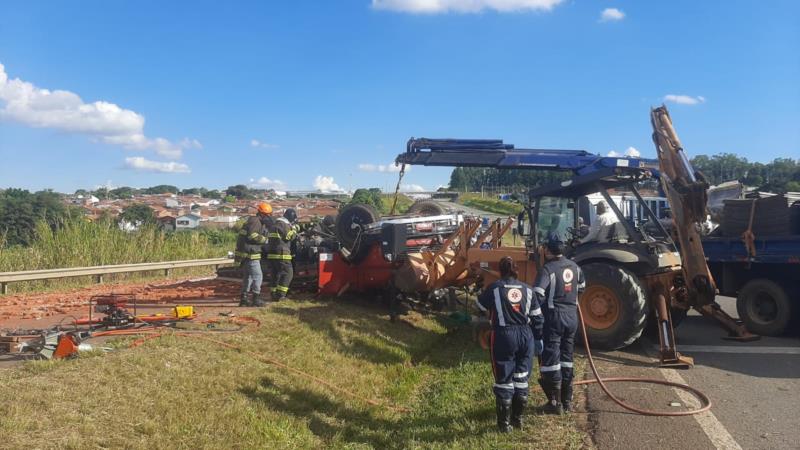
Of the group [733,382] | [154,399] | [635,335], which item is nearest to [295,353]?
[154,399]

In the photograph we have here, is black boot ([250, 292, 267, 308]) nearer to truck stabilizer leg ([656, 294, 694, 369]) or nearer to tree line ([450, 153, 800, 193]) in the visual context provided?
truck stabilizer leg ([656, 294, 694, 369])

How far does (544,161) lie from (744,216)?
350cm

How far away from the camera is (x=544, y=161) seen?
11.3m

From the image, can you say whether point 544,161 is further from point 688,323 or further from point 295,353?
point 295,353

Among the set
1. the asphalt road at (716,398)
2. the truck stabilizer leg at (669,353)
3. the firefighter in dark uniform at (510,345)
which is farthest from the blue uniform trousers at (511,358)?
the truck stabilizer leg at (669,353)

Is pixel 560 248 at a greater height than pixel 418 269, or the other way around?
pixel 560 248

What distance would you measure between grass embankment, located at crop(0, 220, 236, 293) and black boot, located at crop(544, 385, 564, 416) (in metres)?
12.1

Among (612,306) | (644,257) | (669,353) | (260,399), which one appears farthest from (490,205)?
(260,399)

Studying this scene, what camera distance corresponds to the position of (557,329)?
5688 millimetres

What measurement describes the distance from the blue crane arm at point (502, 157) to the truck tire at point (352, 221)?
154cm

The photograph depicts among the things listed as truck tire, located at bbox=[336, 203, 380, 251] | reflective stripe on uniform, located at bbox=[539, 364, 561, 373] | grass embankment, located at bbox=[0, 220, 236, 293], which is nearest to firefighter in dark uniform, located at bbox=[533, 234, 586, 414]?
reflective stripe on uniform, located at bbox=[539, 364, 561, 373]

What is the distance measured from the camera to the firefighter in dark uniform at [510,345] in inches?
207

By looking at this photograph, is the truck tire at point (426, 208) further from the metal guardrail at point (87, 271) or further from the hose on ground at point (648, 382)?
the metal guardrail at point (87, 271)

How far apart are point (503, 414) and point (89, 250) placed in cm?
1397
